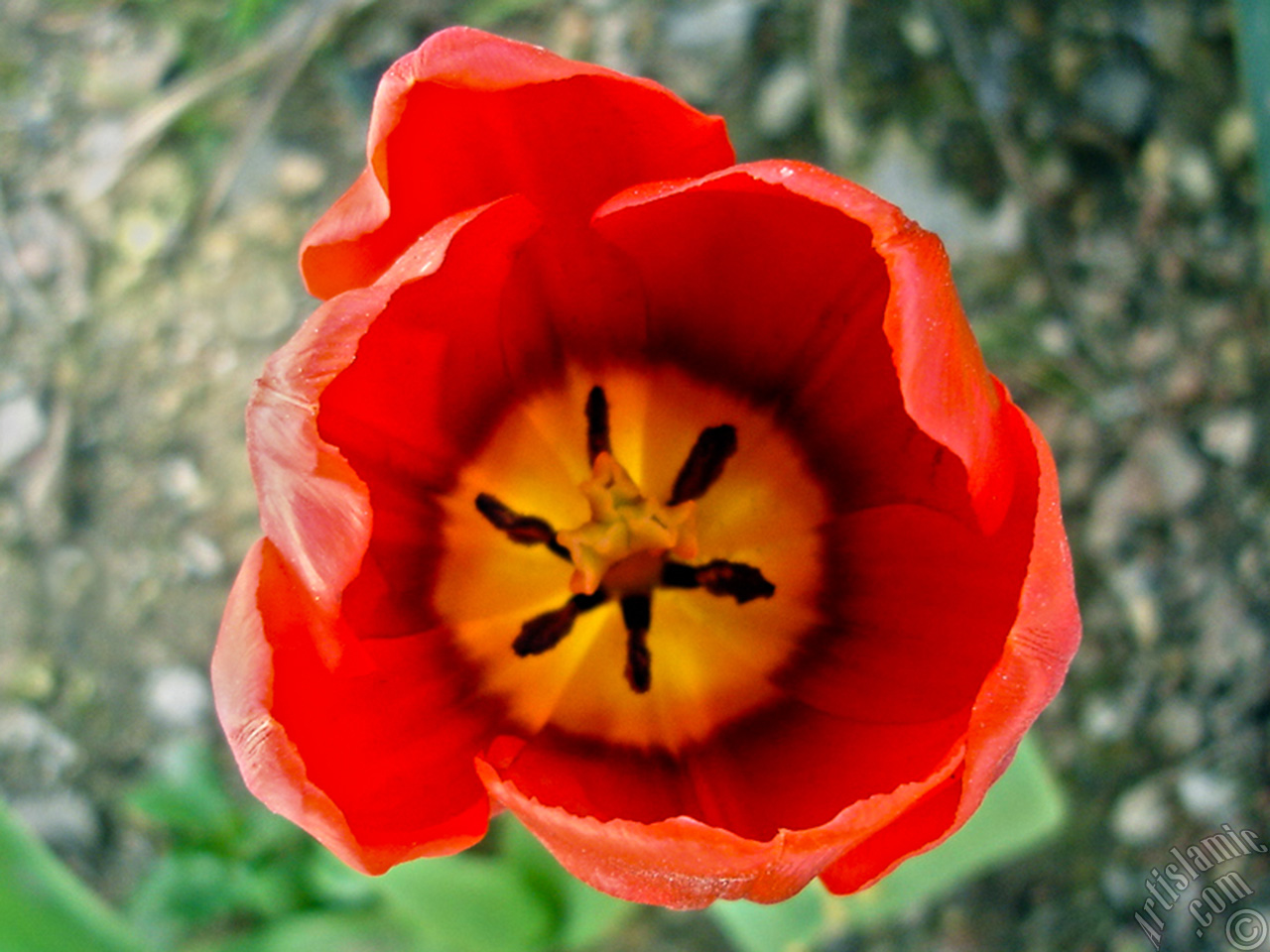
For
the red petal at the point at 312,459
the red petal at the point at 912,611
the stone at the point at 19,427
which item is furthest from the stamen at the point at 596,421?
the stone at the point at 19,427

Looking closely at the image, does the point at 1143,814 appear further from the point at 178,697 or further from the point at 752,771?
the point at 178,697

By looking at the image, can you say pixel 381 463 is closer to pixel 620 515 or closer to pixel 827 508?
pixel 620 515

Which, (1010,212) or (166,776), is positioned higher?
(1010,212)

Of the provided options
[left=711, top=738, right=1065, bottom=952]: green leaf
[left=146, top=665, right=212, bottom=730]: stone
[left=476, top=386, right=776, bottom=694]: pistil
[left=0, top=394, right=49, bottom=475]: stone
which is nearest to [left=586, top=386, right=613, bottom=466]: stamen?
[left=476, top=386, right=776, bottom=694]: pistil

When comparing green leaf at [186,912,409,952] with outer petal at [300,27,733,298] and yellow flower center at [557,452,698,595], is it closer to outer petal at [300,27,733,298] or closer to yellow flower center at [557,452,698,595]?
yellow flower center at [557,452,698,595]

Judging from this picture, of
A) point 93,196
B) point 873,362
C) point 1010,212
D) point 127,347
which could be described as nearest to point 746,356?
point 873,362

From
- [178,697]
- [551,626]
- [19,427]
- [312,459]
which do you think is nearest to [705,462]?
[551,626]

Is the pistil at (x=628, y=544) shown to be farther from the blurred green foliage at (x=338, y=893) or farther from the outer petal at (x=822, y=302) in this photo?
the blurred green foliage at (x=338, y=893)
